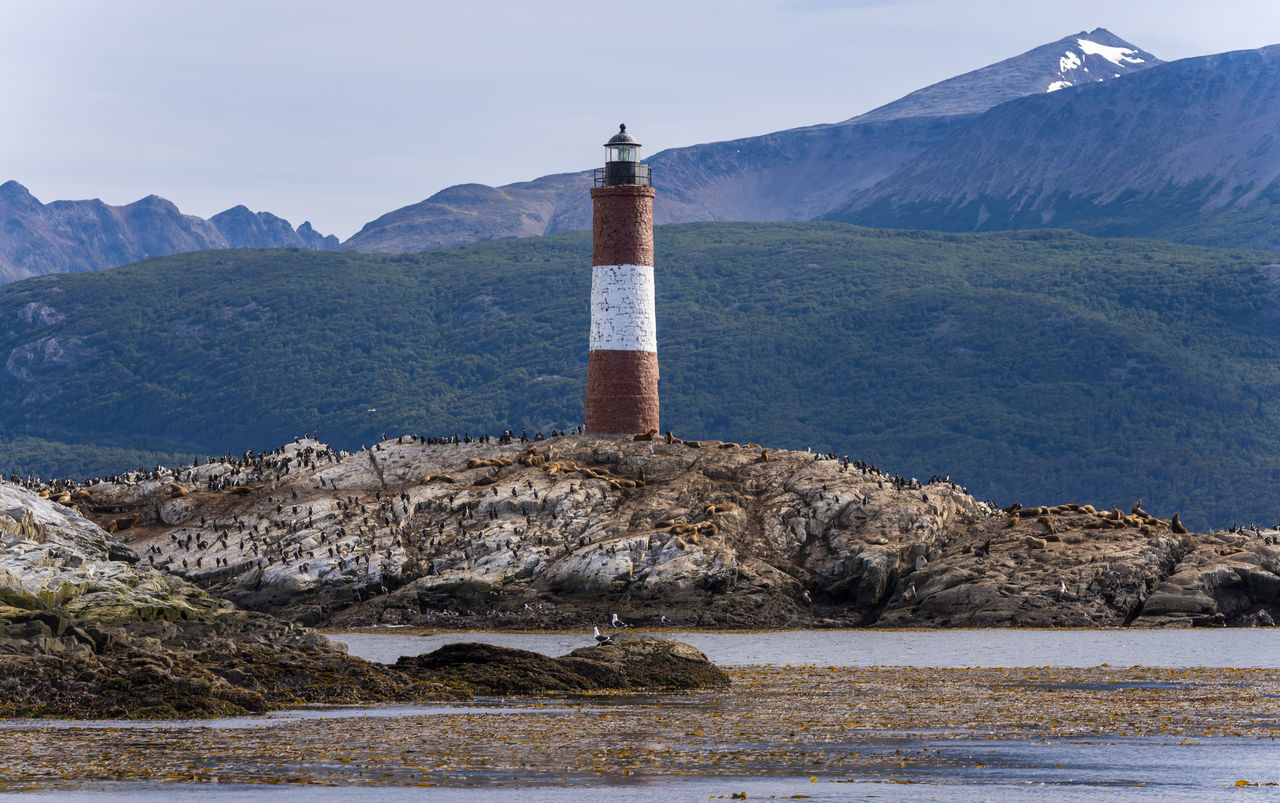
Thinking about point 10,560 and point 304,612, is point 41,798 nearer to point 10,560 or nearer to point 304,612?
point 10,560

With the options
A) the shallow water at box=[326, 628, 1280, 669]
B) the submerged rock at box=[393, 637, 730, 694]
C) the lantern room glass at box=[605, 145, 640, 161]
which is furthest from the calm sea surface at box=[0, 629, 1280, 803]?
the lantern room glass at box=[605, 145, 640, 161]

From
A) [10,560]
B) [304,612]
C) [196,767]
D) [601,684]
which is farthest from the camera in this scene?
[304,612]

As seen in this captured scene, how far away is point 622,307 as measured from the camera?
289ft

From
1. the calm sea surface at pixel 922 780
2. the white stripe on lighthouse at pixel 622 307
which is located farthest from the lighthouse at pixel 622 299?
the calm sea surface at pixel 922 780

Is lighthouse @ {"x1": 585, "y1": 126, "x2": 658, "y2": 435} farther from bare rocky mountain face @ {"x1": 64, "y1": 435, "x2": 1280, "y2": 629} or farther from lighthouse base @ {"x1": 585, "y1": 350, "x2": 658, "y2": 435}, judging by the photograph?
bare rocky mountain face @ {"x1": 64, "y1": 435, "x2": 1280, "y2": 629}

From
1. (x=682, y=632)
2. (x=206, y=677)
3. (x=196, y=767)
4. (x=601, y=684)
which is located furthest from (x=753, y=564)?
(x=196, y=767)

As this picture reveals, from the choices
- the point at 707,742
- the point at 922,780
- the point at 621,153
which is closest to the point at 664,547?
the point at 621,153

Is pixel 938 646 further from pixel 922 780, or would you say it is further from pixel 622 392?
pixel 922 780

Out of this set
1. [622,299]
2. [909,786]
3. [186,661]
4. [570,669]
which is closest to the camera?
[909,786]

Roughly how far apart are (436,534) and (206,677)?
38123 millimetres

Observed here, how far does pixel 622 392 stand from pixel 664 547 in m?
12.2

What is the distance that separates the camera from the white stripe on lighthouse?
87.9 metres

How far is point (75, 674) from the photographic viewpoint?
44156 mm

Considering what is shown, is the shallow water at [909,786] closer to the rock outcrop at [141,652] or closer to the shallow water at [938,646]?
the rock outcrop at [141,652]
